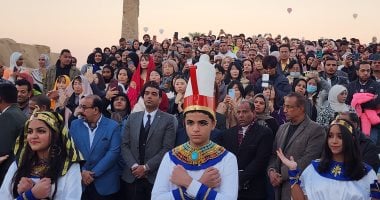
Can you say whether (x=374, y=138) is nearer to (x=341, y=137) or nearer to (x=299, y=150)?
(x=299, y=150)

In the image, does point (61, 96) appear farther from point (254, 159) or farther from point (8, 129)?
point (254, 159)

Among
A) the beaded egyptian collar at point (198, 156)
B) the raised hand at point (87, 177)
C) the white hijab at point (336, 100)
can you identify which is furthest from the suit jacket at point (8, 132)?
the white hijab at point (336, 100)

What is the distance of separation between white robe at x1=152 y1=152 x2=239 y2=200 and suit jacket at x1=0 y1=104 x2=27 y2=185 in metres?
2.29

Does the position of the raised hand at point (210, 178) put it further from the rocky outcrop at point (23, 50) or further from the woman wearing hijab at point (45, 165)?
the rocky outcrop at point (23, 50)

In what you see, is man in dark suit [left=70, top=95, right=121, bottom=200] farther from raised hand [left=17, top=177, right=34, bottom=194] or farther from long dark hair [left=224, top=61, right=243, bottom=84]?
long dark hair [left=224, top=61, right=243, bottom=84]

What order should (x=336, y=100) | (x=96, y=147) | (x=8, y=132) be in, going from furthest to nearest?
(x=336, y=100) → (x=96, y=147) → (x=8, y=132)

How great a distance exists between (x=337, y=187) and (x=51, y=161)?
232cm

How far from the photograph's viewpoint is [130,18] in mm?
23391

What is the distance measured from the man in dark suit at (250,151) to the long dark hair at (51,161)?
2530 mm

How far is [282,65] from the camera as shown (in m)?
10.7

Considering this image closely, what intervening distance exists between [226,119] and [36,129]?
3.80 metres

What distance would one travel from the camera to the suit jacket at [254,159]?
221 inches

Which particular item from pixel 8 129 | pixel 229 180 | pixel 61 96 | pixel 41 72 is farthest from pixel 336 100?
pixel 41 72

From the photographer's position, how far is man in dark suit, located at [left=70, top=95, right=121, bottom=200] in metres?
5.74
